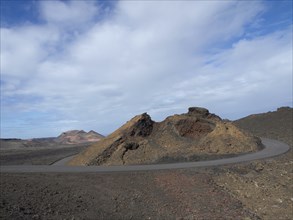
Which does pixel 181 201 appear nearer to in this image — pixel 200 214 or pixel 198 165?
pixel 200 214

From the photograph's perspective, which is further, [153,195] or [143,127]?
[143,127]

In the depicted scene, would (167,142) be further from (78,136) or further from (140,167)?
(78,136)

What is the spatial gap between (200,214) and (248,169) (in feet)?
24.3

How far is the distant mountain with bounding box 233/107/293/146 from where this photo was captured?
42.3 m

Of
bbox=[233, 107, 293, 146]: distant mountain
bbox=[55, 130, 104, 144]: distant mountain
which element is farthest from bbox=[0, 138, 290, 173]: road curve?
bbox=[55, 130, 104, 144]: distant mountain

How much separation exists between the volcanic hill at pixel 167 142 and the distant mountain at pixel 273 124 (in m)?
7.74

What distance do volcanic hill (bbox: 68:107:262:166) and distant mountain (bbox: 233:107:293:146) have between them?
305 inches

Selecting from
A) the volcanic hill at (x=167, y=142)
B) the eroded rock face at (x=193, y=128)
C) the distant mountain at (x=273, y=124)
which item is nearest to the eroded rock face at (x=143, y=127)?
the volcanic hill at (x=167, y=142)

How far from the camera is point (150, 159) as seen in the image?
91.1ft

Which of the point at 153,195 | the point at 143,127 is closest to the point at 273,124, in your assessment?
the point at 143,127

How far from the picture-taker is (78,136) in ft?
331

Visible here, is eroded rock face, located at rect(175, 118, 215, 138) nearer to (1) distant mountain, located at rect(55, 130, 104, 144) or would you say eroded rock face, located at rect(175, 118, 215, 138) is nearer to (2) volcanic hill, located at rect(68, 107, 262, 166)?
(2) volcanic hill, located at rect(68, 107, 262, 166)

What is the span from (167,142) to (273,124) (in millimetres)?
24662

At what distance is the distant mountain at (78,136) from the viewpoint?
95.8 m
